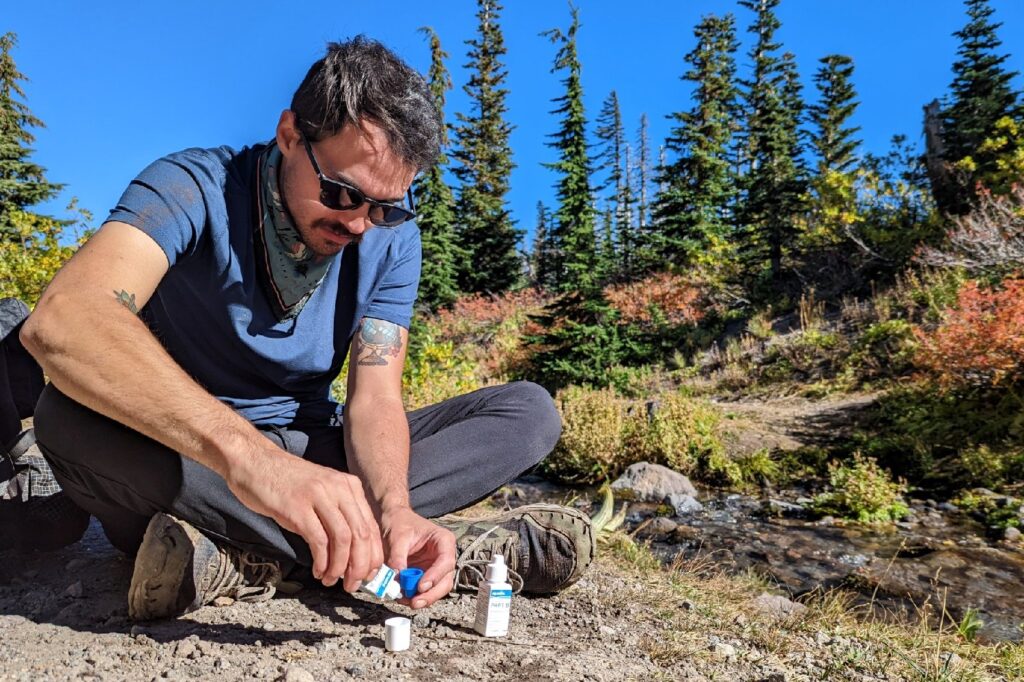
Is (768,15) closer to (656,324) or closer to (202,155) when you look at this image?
(656,324)

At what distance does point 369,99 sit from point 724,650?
1818mm

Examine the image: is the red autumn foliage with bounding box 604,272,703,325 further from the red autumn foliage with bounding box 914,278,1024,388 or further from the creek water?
the creek water

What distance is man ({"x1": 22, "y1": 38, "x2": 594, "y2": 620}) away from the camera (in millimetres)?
1290

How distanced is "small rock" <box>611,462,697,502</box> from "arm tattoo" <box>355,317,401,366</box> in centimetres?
442

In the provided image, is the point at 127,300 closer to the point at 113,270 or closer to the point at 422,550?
the point at 113,270

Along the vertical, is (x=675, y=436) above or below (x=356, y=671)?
above

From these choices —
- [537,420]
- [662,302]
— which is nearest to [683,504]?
[537,420]

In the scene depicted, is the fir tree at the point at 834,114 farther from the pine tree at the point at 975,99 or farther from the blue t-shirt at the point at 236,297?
the blue t-shirt at the point at 236,297

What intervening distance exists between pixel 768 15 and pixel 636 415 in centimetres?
2112

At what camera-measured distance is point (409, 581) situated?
146cm

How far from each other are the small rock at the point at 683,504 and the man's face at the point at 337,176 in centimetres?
443

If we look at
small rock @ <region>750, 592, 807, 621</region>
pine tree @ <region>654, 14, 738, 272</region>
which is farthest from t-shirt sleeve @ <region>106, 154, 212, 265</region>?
pine tree @ <region>654, 14, 738, 272</region>

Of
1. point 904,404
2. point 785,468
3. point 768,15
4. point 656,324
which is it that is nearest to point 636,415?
point 785,468

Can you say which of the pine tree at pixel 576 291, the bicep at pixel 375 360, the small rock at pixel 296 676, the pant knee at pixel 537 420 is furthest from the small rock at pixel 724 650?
the pine tree at pixel 576 291
